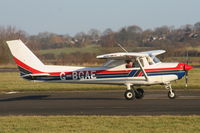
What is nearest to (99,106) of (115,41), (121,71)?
(121,71)

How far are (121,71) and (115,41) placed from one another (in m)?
13.1

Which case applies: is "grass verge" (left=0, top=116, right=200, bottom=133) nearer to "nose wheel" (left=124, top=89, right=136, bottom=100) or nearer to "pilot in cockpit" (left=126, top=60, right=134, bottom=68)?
"nose wheel" (left=124, top=89, right=136, bottom=100)

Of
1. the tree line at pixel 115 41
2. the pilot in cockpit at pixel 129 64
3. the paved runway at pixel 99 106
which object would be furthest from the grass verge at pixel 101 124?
the tree line at pixel 115 41

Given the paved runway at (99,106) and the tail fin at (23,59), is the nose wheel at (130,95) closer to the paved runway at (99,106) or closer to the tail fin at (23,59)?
the paved runway at (99,106)

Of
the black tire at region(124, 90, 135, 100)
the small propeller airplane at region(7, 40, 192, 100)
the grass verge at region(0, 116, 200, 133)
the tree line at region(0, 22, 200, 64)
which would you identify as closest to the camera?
the grass verge at region(0, 116, 200, 133)

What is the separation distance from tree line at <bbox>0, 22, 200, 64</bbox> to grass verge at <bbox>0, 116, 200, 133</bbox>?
1382 centimetres

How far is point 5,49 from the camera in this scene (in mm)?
53375

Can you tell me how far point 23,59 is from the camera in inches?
792

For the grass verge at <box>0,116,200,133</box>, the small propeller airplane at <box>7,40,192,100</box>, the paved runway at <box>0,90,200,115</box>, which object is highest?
the small propeller airplane at <box>7,40,192,100</box>

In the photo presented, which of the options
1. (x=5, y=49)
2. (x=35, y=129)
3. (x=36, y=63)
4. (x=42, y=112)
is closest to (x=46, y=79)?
(x=36, y=63)

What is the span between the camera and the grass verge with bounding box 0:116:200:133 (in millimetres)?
10742

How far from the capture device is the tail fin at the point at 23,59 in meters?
20.0

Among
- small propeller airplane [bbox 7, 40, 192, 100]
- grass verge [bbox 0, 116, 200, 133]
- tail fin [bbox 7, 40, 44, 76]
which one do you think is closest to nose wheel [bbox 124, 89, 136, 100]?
small propeller airplane [bbox 7, 40, 192, 100]

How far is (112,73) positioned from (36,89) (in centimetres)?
775
